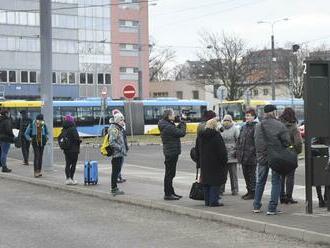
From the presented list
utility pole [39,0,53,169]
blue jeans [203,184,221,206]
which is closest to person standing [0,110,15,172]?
utility pole [39,0,53,169]

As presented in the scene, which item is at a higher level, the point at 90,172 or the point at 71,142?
the point at 71,142

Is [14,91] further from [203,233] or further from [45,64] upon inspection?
[203,233]

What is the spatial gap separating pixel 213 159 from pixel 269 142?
1473mm

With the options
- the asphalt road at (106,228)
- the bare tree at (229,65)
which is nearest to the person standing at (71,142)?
the asphalt road at (106,228)

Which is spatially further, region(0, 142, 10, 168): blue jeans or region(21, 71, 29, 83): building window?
region(21, 71, 29, 83): building window

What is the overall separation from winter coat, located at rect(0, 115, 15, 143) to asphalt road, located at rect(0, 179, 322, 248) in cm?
610

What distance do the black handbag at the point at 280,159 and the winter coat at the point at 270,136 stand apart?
9 cm

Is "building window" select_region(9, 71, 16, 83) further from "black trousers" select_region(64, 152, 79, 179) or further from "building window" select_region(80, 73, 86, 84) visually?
"black trousers" select_region(64, 152, 79, 179)

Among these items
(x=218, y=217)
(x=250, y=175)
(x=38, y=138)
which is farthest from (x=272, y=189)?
(x=38, y=138)

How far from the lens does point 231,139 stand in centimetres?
1323

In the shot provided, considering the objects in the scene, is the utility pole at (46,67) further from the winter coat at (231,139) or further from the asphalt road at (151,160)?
the winter coat at (231,139)

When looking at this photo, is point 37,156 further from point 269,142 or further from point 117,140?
point 269,142

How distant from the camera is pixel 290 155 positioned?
10578mm

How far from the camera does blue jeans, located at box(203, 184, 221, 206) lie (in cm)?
1178
